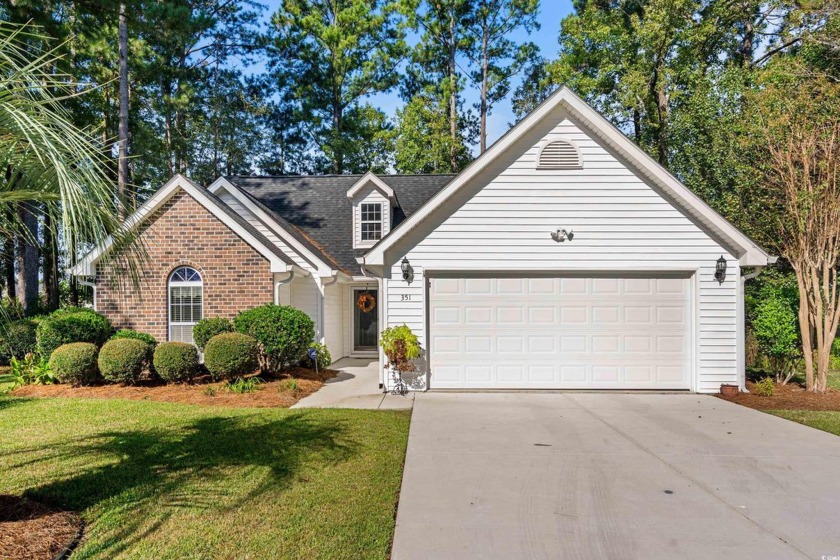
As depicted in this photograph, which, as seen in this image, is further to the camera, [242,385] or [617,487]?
[242,385]

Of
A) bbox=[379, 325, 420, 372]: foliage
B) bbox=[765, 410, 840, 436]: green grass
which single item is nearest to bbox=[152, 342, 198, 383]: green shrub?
bbox=[379, 325, 420, 372]: foliage

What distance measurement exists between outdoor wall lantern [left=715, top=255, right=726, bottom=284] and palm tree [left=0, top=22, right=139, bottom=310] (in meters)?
9.99

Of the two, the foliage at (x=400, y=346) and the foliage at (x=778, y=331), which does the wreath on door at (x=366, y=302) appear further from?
the foliage at (x=778, y=331)

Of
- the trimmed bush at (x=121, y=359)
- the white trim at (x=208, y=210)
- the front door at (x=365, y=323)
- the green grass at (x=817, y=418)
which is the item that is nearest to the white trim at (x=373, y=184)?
the front door at (x=365, y=323)

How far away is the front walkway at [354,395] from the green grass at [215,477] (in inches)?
→ 25.2

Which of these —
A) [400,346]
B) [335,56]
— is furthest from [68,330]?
[335,56]

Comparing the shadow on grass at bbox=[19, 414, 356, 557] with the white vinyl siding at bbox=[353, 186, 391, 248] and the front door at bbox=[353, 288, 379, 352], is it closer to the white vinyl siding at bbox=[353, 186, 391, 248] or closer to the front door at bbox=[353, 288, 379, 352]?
the front door at bbox=[353, 288, 379, 352]

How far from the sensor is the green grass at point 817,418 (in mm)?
7202

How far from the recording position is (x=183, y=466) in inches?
211

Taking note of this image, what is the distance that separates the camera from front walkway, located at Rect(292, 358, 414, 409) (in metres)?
8.56

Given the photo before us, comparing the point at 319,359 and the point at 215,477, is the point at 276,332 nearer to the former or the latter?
the point at 319,359

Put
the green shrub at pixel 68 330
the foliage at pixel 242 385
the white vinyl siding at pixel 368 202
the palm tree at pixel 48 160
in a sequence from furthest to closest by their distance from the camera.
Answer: the white vinyl siding at pixel 368 202, the green shrub at pixel 68 330, the foliage at pixel 242 385, the palm tree at pixel 48 160

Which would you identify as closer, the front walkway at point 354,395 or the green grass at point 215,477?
the green grass at point 215,477

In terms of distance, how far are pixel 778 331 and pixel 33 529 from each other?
11857mm
